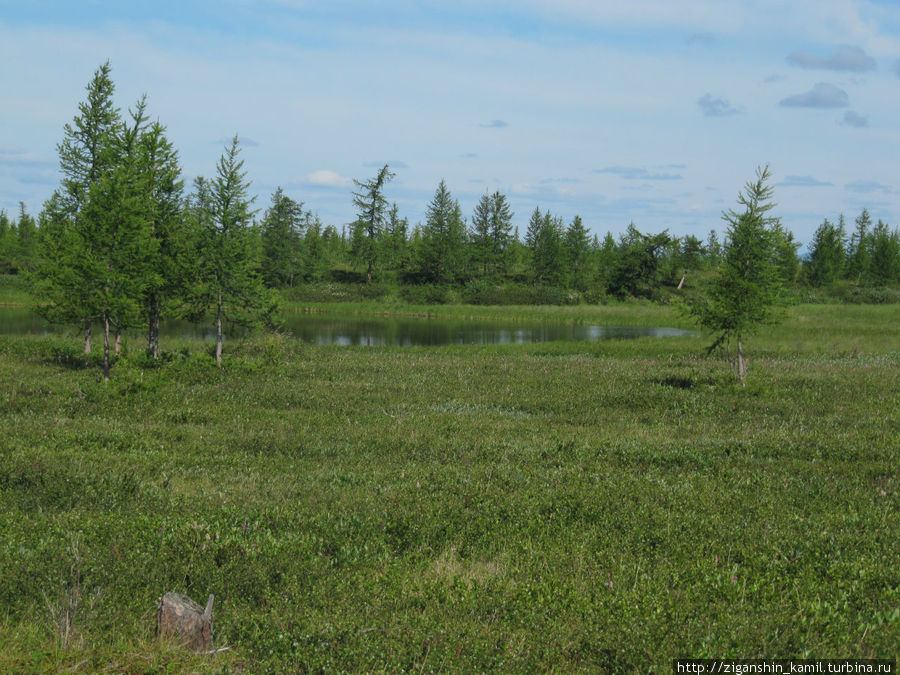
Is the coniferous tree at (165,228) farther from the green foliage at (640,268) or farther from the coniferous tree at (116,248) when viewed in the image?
the green foliage at (640,268)

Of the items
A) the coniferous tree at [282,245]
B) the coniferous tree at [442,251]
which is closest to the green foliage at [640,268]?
the coniferous tree at [442,251]

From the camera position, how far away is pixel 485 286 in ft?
338

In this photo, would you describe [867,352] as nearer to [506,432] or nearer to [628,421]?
[628,421]

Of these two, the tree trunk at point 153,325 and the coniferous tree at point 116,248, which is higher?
the coniferous tree at point 116,248

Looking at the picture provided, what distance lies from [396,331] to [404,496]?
4863 centimetres

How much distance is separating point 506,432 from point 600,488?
5.23 m

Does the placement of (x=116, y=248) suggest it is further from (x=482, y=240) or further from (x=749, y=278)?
(x=482, y=240)

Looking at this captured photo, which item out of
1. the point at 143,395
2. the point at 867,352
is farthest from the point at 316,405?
the point at 867,352

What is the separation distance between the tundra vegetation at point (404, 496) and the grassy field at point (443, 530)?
0.04m

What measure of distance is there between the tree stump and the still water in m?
39.7

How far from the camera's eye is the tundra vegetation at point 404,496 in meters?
5.50

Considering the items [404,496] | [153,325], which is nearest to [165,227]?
[153,325]

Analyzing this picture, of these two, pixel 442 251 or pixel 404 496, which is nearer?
pixel 404 496

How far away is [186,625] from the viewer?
5.16 m
